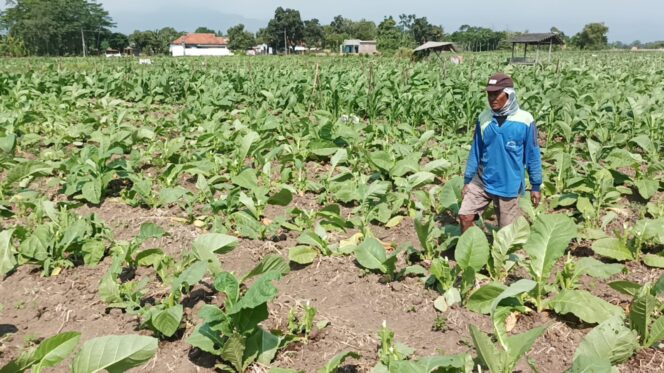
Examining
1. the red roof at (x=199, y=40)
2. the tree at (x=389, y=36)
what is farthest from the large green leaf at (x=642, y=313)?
the red roof at (x=199, y=40)

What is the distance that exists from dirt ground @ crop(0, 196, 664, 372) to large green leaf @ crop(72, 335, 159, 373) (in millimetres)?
643

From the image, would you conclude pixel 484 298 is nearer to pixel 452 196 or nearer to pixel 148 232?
pixel 452 196

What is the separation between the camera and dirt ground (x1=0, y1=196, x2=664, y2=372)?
9.84 ft

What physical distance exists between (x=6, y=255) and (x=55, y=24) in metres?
102

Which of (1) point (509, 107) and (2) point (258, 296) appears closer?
(2) point (258, 296)

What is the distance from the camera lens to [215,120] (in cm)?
811

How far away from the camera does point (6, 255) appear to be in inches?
145

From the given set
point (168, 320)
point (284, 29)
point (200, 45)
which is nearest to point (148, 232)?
point (168, 320)

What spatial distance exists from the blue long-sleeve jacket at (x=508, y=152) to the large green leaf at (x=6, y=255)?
11.3 ft

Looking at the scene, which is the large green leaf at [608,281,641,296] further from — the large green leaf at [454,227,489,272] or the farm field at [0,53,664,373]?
the large green leaf at [454,227,489,272]

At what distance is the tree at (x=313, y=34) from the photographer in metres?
114

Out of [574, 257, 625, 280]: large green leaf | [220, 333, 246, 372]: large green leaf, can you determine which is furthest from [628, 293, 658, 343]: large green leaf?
[220, 333, 246, 372]: large green leaf

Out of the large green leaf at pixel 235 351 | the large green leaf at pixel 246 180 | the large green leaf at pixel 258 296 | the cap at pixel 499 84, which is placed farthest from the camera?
the large green leaf at pixel 246 180

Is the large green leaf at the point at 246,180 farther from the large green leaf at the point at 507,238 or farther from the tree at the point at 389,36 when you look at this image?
the tree at the point at 389,36
